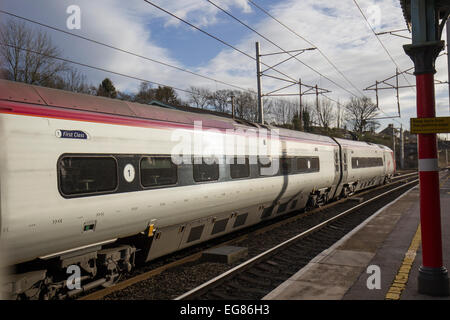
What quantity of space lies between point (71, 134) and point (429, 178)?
523cm

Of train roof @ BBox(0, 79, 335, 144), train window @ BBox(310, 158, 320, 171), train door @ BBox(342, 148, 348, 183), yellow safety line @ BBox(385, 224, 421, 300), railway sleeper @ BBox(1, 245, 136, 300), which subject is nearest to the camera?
railway sleeper @ BBox(1, 245, 136, 300)

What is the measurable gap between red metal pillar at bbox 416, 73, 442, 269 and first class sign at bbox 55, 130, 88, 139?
4942 mm

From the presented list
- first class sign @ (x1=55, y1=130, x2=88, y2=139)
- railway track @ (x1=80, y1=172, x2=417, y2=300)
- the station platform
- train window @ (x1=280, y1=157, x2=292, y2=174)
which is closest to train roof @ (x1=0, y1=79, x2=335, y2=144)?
first class sign @ (x1=55, y1=130, x2=88, y2=139)

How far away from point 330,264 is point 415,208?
9.11 metres

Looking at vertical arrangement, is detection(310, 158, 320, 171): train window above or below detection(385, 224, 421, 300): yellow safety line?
above

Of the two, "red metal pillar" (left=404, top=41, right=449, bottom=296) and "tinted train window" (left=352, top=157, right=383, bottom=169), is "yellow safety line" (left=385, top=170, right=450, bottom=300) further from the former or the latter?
"tinted train window" (left=352, top=157, right=383, bottom=169)

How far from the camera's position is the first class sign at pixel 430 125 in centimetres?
524

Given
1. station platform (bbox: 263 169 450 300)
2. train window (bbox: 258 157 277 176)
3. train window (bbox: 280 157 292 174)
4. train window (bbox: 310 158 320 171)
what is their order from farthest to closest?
train window (bbox: 310 158 320 171) < train window (bbox: 280 157 292 174) < train window (bbox: 258 157 277 176) < station platform (bbox: 263 169 450 300)

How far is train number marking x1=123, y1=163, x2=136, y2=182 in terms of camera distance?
20.5 ft

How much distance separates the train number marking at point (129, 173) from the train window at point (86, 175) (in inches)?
8.2

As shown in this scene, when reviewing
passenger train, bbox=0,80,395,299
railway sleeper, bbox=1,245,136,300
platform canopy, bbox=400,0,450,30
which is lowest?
railway sleeper, bbox=1,245,136,300

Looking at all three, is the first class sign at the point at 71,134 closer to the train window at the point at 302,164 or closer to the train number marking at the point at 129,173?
the train number marking at the point at 129,173

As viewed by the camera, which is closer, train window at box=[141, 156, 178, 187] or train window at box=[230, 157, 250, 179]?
train window at box=[141, 156, 178, 187]

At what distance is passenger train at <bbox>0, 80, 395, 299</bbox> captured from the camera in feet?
15.5
